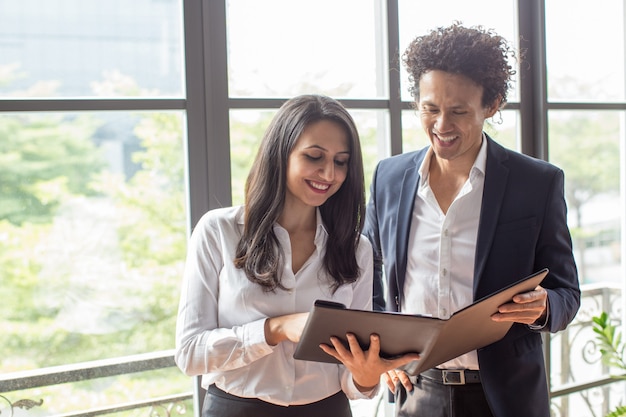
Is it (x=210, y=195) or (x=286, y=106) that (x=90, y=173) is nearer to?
(x=210, y=195)

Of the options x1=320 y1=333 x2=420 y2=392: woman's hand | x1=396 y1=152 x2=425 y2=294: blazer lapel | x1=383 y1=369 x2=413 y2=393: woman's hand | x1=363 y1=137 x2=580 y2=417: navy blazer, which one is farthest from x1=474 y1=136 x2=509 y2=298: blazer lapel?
x1=320 y1=333 x2=420 y2=392: woman's hand

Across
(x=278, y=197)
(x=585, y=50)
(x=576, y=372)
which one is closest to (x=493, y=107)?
(x=278, y=197)

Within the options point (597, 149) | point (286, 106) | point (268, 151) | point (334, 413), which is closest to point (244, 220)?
point (268, 151)

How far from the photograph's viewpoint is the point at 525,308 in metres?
1.67

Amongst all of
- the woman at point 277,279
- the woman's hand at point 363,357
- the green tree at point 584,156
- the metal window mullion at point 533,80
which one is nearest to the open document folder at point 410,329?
the woman's hand at point 363,357

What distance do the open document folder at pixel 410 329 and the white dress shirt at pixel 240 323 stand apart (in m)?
0.15

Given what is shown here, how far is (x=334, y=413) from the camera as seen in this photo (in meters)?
1.72

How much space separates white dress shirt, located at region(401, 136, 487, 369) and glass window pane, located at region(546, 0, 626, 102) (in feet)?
4.52

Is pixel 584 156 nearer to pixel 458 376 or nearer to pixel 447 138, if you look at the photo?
pixel 447 138

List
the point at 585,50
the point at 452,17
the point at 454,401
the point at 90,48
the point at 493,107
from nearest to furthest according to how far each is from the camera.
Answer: the point at 454,401, the point at 493,107, the point at 90,48, the point at 452,17, the point at 585,50

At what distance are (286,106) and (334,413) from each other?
2.69ft

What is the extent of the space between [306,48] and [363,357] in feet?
4.74

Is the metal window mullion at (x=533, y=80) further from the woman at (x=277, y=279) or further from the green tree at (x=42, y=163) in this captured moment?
the green tree at (x=42, y=163)

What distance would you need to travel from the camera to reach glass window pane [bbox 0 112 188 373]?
212cm
